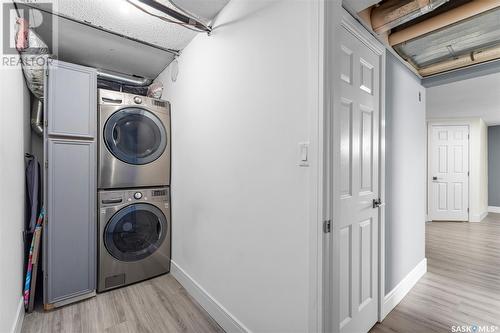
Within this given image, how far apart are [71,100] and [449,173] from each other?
6.97 metres

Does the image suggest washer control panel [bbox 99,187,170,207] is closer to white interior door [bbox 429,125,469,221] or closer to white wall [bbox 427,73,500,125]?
white wall [bbox 427,73,500,125]

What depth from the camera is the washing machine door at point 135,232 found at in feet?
7.48

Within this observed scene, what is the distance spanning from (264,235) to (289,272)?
0.84 feet

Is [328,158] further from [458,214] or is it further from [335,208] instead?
[458,214]

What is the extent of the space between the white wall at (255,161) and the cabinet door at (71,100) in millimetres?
896

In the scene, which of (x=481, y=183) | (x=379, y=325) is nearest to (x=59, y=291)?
(x=379, y=325)

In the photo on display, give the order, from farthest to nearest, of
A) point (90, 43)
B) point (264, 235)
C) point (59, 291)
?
1. point (90, 43)
2. point (59, 291)
3. point (264, 235)

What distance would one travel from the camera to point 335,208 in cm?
121

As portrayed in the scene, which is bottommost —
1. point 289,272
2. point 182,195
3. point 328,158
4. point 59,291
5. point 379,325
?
point 379,325

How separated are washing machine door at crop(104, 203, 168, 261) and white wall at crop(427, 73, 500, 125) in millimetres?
4049

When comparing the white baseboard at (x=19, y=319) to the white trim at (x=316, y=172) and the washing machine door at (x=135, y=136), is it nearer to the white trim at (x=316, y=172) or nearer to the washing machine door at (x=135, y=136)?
the washing machine door at (x=135, y=136)

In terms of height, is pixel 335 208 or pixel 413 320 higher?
pixel 335 208

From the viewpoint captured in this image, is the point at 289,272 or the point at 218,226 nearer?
the point at 289,272

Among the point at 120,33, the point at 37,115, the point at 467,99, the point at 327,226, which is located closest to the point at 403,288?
the point at 327,226
